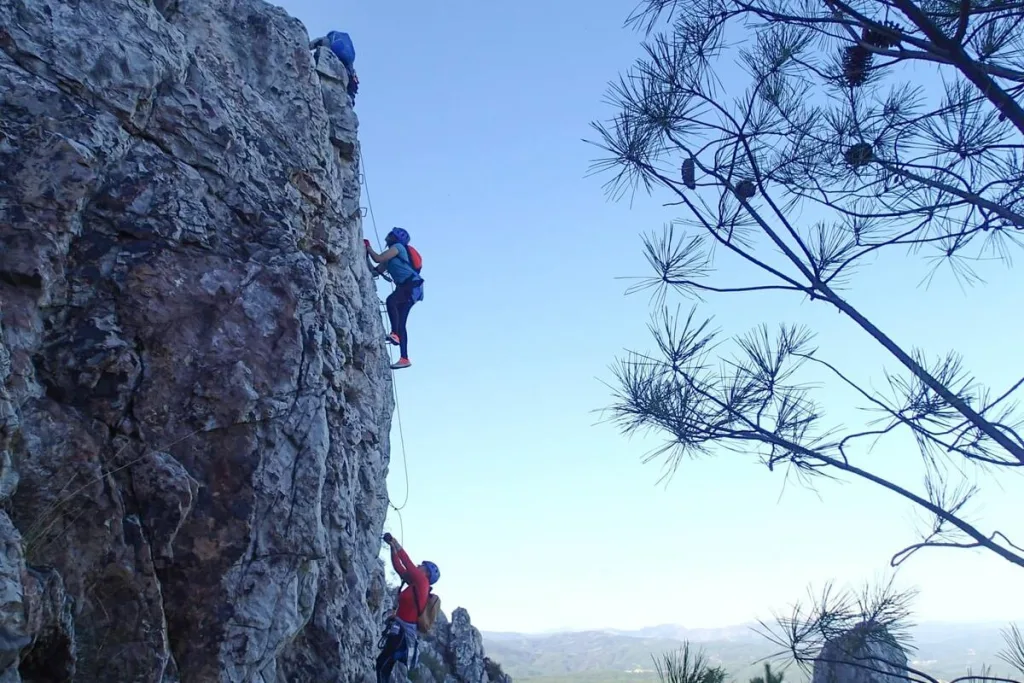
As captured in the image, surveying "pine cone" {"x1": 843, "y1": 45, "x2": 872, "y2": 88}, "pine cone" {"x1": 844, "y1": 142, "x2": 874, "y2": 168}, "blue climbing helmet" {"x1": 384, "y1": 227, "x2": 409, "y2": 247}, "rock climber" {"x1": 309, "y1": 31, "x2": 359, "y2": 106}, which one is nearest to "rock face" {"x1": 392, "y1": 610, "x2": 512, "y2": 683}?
"blue climbing helmet" {"x1": 384, "y1": 227, "x2": 409, "y2": 247}

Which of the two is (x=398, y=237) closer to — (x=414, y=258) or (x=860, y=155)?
(x=414, y=258)

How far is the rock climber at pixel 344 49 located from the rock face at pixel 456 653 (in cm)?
1003

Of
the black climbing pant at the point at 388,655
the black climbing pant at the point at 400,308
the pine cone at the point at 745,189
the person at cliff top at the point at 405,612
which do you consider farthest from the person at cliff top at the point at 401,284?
the pine cone at the point at 745,189

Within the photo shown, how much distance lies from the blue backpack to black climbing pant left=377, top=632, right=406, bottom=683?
703 cm

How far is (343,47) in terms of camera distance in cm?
1091

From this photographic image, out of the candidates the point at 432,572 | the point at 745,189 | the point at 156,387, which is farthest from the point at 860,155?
the point at 432,572

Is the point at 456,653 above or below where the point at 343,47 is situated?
below

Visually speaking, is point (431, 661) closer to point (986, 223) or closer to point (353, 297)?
point (353, 297)

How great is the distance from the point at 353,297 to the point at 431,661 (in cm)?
969

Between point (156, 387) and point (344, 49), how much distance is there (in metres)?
6.67

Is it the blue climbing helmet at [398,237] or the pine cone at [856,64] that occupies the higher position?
the blue climbing helmet at [398,237]

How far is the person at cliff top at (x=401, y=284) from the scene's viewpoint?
11.4m

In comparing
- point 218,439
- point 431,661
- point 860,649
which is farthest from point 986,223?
point 431,661

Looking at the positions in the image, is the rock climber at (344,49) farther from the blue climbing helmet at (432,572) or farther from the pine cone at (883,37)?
the pine cone at (883,37)
